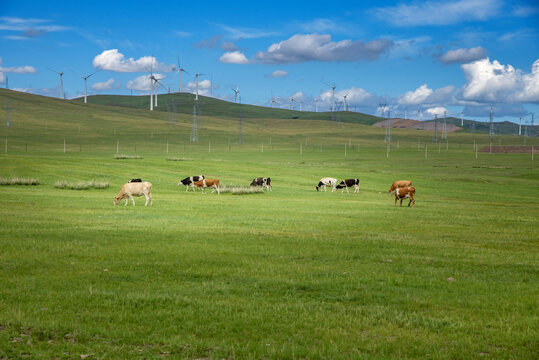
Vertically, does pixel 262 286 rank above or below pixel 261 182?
below

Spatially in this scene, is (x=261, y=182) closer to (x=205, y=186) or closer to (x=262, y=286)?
(x=205, y=186)

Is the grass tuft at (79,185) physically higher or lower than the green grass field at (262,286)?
higher

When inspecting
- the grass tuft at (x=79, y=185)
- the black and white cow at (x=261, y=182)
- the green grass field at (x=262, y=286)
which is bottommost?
the green grass field at (x=262, y=286)

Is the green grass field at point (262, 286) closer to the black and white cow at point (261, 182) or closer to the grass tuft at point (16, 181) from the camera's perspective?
the grass tuft at point (16, 181)

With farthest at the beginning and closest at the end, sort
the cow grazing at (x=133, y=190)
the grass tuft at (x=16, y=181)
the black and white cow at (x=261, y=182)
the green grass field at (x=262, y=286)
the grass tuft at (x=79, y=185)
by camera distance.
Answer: the black and white cow at (x=261, y=182), the grass tuft at (x=16, y=181), the grass tuft at (x=79, y=185), the cow grazing at (x=133, y=190), the green grass field at (x=262, y=286)

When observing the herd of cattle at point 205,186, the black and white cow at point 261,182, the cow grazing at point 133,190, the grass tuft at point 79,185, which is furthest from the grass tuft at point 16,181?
the black and white cow at point 261,182

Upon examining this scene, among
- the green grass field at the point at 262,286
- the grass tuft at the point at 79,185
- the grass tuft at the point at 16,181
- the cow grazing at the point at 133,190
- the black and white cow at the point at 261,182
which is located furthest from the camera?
the black and white cow at the point at 261,182

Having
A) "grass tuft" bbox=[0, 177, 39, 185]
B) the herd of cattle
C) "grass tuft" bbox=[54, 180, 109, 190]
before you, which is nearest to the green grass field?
the herd of cattle

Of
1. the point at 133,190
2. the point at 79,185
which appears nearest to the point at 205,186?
the point at 79,185

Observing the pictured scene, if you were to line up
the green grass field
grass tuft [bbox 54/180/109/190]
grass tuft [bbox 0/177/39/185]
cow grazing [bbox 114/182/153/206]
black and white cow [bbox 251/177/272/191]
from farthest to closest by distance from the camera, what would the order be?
black and white cow [bbox 251/177/272/191]
grass tuft [bbox 0/177/39/185]
grass tuft [bbox 54/180/109/190]
cow grazing [bbox 114/182/153/206]
the green grass field

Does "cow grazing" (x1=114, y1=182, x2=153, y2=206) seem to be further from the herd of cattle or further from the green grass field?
the green grass field

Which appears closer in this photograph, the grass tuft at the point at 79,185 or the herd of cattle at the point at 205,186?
the herd of cattle at the point at 205,186

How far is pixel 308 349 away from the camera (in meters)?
8.41

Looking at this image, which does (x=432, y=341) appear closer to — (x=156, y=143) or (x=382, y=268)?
(x=382, y=268)
